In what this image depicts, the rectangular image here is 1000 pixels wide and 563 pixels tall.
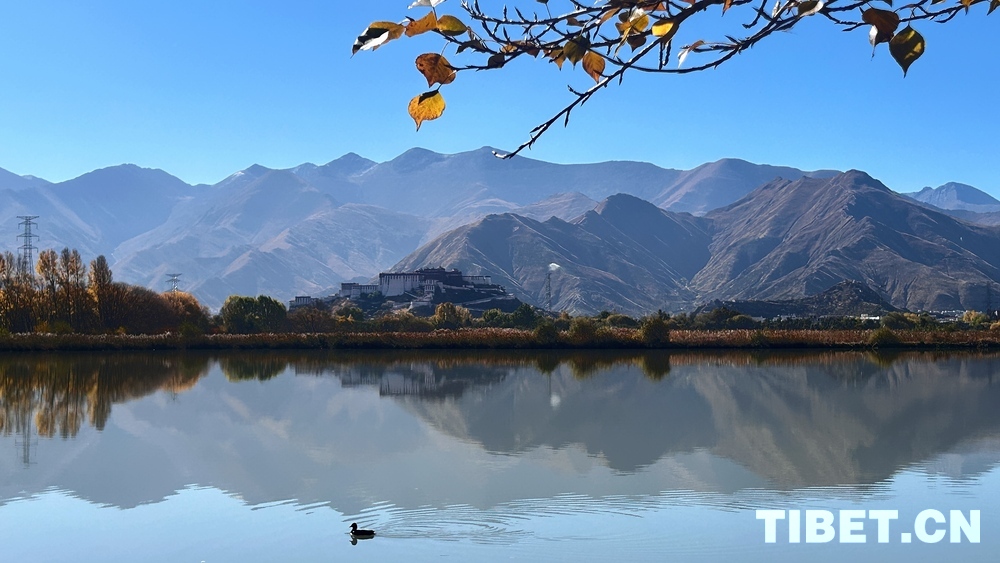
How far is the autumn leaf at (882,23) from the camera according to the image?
1789mm

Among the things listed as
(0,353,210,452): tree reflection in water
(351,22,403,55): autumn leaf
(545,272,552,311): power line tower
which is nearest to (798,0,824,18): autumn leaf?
(351,22,403,55): autumn leaf

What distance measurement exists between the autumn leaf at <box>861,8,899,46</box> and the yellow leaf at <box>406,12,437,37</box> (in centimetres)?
82

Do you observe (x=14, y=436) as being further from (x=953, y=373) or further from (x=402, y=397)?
(x=953, y=373)

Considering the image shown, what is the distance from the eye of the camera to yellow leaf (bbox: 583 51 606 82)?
2262 millimetres

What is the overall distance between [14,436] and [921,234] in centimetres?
19744

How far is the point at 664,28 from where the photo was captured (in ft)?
6.93

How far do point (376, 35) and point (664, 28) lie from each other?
66 cm

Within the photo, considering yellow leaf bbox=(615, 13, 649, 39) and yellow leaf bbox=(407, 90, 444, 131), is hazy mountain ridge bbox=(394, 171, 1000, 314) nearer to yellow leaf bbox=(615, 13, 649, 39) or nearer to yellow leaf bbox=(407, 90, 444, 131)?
yellow leaf bbox=(615, 13, 649, 39)

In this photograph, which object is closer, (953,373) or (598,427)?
(598,427)

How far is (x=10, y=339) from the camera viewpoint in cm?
3628

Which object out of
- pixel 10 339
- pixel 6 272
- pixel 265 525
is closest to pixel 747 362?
pixel 265 525

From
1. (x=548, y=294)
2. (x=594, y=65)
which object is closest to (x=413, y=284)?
(x=548, y=294)

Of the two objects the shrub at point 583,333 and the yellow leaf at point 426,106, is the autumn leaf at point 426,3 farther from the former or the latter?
the shrub at point 583,333

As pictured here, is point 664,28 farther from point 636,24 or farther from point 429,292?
point 429,292
